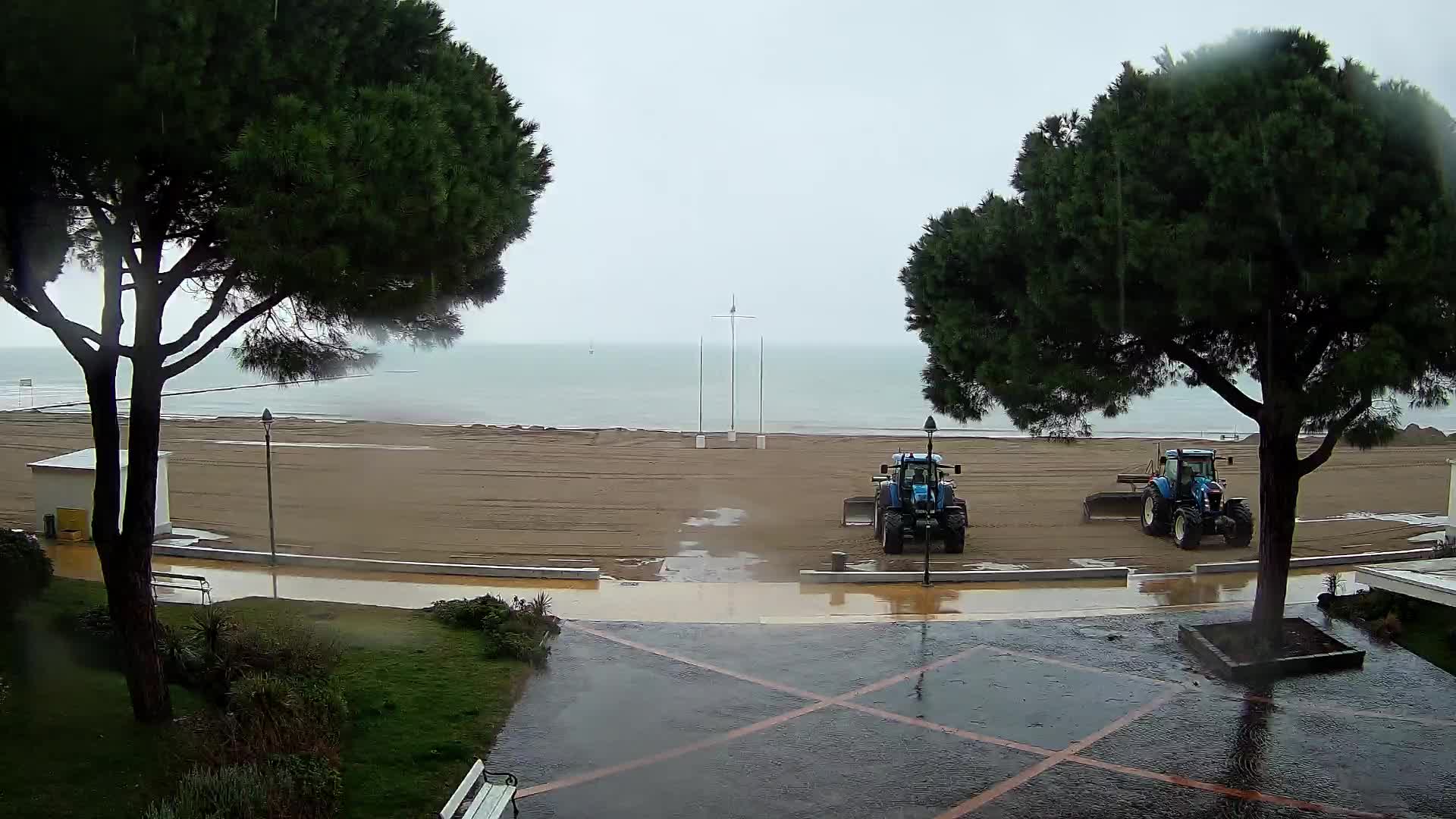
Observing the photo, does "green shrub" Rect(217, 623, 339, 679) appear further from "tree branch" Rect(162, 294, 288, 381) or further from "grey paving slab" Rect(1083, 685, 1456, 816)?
"grey paving slab" Rect(1083, 685, 1456, 816)

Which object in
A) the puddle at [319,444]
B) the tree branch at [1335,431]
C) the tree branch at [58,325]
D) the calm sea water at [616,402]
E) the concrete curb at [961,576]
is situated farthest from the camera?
the calm sea water at [616,402]

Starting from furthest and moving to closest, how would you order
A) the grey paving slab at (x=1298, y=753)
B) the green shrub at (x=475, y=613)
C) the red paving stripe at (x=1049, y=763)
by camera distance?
the green shrub at (x=475, y=613)
the grey paving slab at (x=1298, y=753)
the red paving stripe at (x=1049, y=763)

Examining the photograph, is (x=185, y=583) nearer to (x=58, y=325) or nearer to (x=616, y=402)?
(x=58, y=325)

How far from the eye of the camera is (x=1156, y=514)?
66.6 ft

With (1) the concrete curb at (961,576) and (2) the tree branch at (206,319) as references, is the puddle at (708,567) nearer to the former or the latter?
(1) the concrete curb at (961,576)

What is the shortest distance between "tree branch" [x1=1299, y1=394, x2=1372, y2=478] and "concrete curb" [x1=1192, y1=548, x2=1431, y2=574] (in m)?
5.14

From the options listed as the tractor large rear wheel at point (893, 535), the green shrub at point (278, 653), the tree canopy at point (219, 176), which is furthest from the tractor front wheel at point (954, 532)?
the tree canopy at point (219, 176)

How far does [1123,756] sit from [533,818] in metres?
5.19

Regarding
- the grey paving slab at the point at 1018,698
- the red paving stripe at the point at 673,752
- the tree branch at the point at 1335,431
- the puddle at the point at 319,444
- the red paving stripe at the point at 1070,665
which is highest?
the tree branch at the point at 1335,431

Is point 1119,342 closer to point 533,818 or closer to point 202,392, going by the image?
point 533,818

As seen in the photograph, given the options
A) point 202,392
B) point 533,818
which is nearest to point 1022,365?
point 533,818

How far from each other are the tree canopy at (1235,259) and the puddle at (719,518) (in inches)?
437

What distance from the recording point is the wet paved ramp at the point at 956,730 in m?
7.83

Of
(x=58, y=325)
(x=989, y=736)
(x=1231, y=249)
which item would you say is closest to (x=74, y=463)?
(x=58, y=325)
